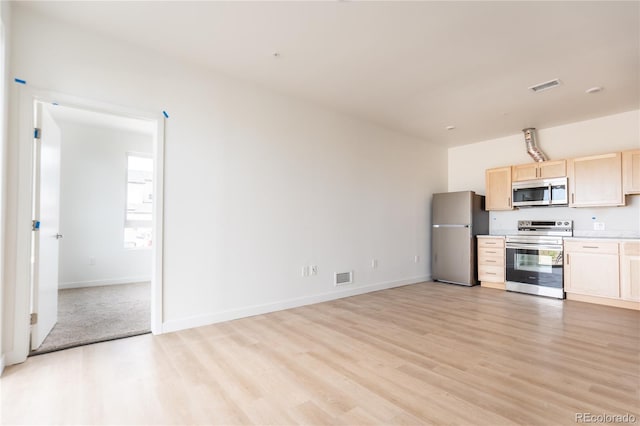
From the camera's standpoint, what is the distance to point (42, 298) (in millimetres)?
2799

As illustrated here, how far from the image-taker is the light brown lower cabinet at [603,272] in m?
4.09

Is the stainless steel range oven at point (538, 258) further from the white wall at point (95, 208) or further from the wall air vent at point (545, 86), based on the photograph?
the white wall at point (95, 208)

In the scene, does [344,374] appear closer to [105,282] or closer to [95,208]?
[105,282]

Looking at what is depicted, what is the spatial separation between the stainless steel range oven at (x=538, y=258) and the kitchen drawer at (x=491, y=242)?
0.36 ft

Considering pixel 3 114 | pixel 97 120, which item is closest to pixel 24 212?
pixel 3 114

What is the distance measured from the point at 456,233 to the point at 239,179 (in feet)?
13.3

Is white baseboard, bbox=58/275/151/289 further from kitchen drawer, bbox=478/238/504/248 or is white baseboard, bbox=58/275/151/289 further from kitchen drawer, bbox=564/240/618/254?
kitchen drawer, bbox=564/240/618/254

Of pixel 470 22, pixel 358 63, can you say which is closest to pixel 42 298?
pixel 358 63

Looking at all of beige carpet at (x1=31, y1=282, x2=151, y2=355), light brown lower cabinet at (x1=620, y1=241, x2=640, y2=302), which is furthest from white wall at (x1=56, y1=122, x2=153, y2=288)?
light brown lower cabinet at (x1=620, y1=241, x2=640, y2=302)

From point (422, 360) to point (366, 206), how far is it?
289 cm

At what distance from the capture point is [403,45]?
116 inches

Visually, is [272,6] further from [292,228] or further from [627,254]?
[627,254]

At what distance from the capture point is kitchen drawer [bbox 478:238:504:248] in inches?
211

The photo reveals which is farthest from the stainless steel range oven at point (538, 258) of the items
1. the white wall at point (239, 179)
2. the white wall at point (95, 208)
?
the white wall at point (95, 208)
